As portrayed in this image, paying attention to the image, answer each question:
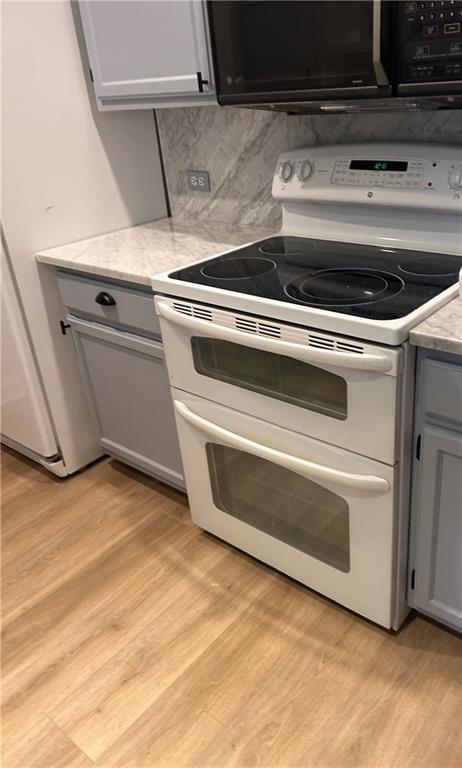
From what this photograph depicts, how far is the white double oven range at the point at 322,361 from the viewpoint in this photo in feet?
4.32

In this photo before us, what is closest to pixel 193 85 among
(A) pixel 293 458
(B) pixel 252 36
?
(B) pixel 252 36

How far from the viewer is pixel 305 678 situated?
153cm

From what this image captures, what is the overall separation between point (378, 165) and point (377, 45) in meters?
0.42

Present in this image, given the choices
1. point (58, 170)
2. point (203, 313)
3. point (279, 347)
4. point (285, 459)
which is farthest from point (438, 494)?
point (58, 170)

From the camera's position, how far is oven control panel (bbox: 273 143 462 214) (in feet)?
5.06

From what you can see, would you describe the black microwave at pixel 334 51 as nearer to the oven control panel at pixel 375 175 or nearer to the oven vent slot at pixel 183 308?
the oven control panel at pixel 375 175

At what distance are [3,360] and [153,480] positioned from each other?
71 cm

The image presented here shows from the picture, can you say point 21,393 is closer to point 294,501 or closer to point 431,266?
point 294,501

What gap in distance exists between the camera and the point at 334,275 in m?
1.55

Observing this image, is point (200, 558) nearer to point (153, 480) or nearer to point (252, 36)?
point (153, 480)

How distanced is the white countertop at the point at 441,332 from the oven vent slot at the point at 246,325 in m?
0.38

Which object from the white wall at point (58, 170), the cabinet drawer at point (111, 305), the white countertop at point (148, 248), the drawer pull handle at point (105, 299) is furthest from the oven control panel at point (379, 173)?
the white wall at point (58, 170)

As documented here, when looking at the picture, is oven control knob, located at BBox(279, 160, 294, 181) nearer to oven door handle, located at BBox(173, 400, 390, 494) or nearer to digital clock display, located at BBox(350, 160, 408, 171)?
digital clock display, located at BBox(350, 160, 408, 171)

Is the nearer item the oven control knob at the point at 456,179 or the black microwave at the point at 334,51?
the black microwave at the point at 334,51
